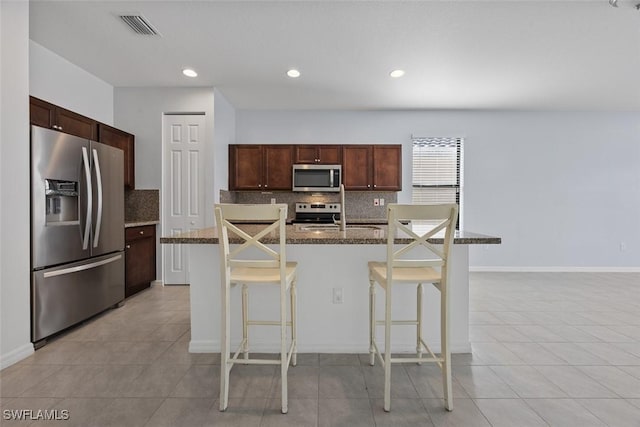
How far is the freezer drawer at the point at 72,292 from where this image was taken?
2496mm

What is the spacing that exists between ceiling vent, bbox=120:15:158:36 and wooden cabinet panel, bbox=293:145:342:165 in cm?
246

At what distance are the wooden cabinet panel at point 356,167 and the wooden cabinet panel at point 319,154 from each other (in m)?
0.11

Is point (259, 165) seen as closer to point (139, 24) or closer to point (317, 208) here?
point (317, 208)

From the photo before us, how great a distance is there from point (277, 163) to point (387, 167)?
1706 mm

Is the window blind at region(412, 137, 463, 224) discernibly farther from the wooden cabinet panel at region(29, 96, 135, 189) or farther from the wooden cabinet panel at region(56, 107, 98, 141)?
the wooden cabinet panel at region(56, 107, 98, 141)

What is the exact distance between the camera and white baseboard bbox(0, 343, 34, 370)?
2.18 metres

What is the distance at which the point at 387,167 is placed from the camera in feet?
16.5

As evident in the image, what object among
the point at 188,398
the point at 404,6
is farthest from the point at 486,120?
the point at 188,398

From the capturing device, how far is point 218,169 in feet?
14.9

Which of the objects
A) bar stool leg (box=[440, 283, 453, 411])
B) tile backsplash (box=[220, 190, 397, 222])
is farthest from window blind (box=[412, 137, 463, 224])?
bar stool leg (box=[440, 283, 453, 411])

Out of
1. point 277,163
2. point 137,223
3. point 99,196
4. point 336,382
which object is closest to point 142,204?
point 137,223

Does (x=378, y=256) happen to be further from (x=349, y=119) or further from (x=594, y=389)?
(x=349, y=119)

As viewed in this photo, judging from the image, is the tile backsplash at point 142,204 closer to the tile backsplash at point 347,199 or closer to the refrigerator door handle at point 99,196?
the tile backsplash at point 347,199

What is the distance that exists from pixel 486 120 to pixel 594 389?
4489 millimetres
